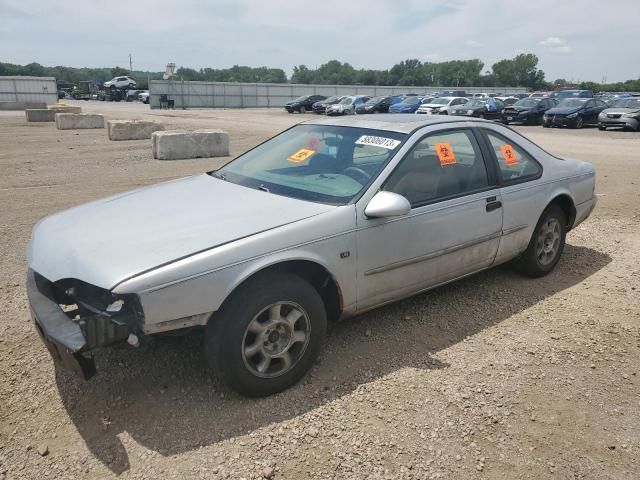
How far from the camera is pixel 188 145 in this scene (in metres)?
12.7

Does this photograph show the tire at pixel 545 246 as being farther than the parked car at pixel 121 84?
No

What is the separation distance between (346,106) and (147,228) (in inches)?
1388

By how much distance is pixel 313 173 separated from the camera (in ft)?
12.0

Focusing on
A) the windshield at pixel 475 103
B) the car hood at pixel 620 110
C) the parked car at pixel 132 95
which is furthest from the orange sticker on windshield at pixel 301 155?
the parked car at pixel 132 95

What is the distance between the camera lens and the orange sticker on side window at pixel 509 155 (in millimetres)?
4323

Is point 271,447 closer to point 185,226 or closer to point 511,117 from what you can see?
point 185,226

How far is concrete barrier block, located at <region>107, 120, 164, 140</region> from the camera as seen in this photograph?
16750 millimetres

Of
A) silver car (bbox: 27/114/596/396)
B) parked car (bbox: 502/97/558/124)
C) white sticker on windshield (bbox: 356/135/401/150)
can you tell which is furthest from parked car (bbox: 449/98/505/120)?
white sticker on windshield (bbox: 356/135/401/150)

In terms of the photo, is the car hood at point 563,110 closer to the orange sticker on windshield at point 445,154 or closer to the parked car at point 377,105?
the parked car at point 377,105

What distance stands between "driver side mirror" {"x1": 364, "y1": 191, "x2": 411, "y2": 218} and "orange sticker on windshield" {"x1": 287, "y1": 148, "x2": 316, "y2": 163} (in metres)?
0.89

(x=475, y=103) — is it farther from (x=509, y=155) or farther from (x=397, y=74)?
(x=397, y=74)

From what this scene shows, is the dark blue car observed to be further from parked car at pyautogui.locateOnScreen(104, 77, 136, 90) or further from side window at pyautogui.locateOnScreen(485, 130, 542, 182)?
parked car at pyautogui.locateOnScreen(104, 77, 136, 90)

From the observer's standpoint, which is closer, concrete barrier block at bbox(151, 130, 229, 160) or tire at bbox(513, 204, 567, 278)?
tire at bbox(513, 204, 567, 278)

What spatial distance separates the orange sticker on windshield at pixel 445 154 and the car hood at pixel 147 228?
1177 mm
